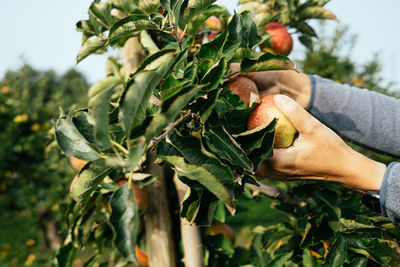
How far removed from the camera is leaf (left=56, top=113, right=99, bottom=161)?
473 mm

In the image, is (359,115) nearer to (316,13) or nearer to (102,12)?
(316,13)

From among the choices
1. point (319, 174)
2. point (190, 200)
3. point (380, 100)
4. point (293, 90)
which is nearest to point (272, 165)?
point (319, 174)

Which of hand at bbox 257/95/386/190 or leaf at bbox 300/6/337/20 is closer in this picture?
hand at bbox 257/95/386/190

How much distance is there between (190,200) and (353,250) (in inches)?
18.9

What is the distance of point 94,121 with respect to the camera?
1.32ft

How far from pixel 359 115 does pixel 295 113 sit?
2.24ft

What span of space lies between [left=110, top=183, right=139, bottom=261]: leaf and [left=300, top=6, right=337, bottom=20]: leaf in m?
1.02

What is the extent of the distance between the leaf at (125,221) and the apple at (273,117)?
0.94ft

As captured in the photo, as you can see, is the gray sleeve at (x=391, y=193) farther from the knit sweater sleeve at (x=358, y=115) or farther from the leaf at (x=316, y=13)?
the leaf at (x=316, y=13)

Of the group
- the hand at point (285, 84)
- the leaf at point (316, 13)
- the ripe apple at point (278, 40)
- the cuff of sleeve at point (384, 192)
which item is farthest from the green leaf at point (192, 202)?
the leaf at point (316, 13)

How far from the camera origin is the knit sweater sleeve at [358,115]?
1.17m

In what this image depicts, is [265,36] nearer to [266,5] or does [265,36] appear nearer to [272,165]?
[266,5]

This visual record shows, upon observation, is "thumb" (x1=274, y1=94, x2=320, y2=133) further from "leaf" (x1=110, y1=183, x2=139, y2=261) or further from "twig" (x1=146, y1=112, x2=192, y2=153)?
"leaf" (x1=110, y1=183, x2=139, y2=261)

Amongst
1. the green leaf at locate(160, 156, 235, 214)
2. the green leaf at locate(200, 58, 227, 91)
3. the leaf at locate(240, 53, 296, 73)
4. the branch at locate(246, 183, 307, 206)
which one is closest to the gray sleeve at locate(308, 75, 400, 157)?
the branch at locate(246, 183, 307, 206)
